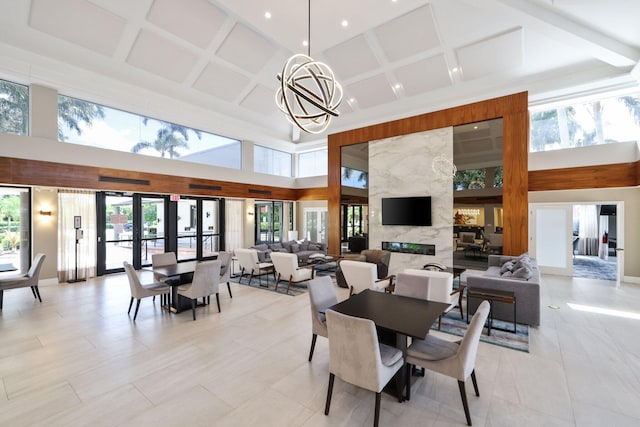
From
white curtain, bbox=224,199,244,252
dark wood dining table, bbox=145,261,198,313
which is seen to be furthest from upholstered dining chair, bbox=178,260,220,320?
white curtain, bbox=224,199,244,252

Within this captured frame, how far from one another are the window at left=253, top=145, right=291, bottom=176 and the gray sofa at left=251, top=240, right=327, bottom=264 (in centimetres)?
370

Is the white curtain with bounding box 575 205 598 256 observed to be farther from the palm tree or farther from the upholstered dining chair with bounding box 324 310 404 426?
the palm tree

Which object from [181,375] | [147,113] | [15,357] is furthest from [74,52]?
[181,375]

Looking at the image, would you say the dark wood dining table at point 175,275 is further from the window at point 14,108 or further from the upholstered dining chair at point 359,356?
the window at point 14,108

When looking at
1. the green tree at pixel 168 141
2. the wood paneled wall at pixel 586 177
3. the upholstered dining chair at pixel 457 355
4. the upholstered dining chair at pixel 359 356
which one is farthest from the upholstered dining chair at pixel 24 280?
the wood paneled wall at pixel 586 177

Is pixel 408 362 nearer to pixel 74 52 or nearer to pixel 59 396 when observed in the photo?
pixel 59 396

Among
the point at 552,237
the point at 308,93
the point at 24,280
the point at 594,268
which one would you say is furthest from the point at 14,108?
the point at 594,268

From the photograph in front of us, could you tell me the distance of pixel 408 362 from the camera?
248cm

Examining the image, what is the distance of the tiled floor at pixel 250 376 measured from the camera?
7.54 feet

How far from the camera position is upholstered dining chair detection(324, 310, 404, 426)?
6.73 ft

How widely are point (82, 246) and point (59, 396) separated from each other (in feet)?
19.7

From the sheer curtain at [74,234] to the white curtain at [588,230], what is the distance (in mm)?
17339

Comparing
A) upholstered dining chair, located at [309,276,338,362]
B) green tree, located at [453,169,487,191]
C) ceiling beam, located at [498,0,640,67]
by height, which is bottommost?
upholstered dining chair, located at [309,276,338,362]

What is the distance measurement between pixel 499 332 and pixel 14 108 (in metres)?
10.6
